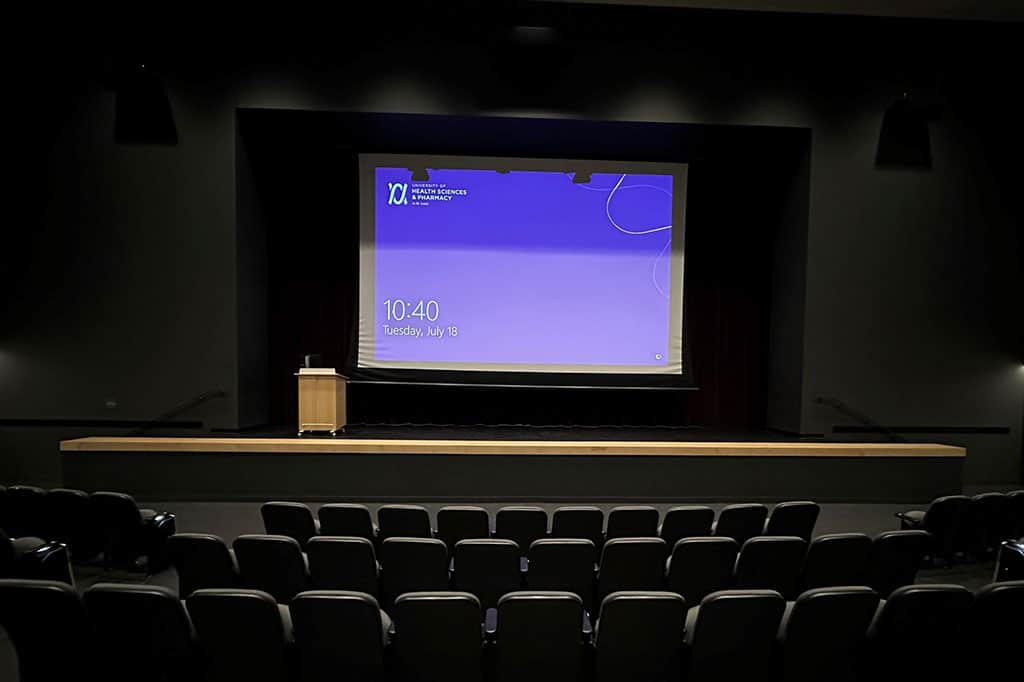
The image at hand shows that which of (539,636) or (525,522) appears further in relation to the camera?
(525,522)

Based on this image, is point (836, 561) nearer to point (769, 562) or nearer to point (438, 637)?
point (769, 562)

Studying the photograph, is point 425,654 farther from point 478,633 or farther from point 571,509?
point 571,509

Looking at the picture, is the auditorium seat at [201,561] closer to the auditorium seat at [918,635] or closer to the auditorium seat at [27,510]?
the auditorium seat at [27,510]

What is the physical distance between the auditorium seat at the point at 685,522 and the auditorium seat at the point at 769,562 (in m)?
0.72

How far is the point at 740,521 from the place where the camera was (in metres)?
3.59

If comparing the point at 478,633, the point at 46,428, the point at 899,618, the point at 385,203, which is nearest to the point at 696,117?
the point at 385,203

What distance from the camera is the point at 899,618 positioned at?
2.10 metres

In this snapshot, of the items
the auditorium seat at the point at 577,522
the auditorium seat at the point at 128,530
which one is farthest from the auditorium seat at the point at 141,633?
the auditorium seat at the point at 577,522

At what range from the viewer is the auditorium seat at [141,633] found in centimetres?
195

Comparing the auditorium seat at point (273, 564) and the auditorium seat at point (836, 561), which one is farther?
the auditorium seat at point (836, 561)

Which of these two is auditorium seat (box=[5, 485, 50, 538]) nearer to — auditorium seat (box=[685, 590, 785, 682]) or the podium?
the podium

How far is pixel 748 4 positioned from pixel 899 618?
22.3 feet

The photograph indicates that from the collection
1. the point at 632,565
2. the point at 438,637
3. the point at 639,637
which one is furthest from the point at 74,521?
the point at 639,637

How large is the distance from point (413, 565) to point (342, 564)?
14.6 inches
